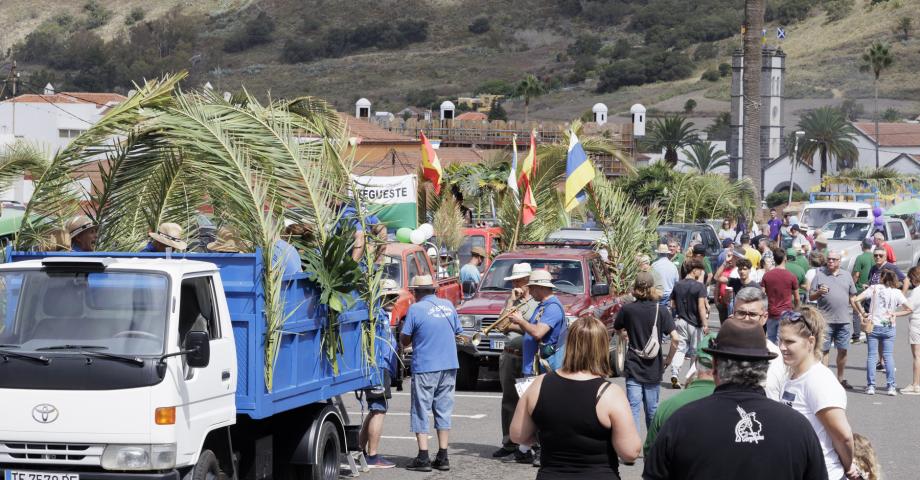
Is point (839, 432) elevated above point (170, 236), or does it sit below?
below

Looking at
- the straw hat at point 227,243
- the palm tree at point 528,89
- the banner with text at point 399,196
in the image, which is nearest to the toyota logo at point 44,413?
the straw hat at point 227,243

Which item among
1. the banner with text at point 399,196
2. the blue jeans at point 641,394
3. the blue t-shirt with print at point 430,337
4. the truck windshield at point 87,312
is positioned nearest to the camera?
the truck windshield at point 87,312

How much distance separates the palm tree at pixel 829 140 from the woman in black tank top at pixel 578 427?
108215mm

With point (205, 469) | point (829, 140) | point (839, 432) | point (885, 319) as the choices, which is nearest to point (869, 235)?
point (885, 319)

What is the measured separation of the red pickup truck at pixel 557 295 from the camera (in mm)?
16062

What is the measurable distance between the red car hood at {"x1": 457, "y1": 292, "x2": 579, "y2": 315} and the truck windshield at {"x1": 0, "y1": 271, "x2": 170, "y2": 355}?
8447 millimetres

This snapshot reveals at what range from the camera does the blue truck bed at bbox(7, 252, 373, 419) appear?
28.1 feet

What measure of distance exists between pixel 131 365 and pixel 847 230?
2832cm

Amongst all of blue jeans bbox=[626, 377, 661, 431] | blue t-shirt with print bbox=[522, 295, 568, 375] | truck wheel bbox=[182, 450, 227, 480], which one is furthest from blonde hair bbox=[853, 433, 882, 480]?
blue jeans bbox=[626, 377, 661, 431]

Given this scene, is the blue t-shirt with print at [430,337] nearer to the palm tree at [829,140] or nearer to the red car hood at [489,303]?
the red car hood at [489,303]

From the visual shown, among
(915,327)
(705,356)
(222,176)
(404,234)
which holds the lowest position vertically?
(915,327)

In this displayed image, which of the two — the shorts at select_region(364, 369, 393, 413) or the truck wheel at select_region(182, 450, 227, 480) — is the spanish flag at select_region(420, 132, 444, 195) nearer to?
the shorts at select_region(364, 369, 393, 413)

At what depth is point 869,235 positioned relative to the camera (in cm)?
3216

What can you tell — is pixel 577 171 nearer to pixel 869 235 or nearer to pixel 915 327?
pixel 915 327
